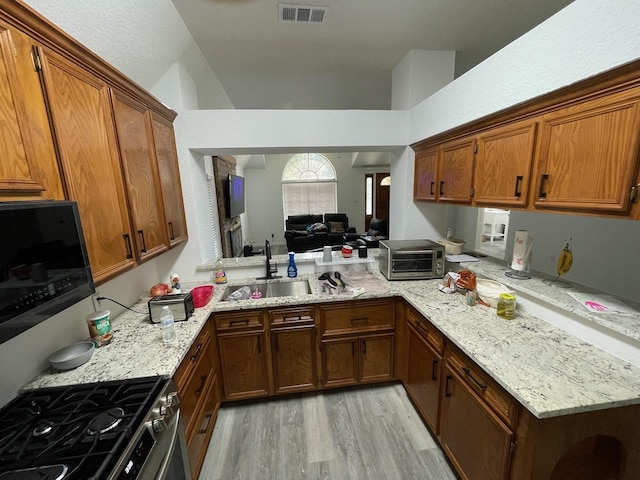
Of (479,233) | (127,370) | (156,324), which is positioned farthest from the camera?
(479,233)

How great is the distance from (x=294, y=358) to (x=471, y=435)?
3.97ft

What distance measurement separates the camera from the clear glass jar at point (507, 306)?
1531 mm

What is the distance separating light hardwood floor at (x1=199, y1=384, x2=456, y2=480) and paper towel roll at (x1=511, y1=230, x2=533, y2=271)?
1.33 meters

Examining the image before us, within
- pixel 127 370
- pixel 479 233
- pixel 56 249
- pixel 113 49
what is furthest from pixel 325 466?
pixel 479 233

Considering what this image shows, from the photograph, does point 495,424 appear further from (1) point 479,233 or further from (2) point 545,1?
(1) point 479,233

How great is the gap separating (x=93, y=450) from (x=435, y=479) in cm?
174

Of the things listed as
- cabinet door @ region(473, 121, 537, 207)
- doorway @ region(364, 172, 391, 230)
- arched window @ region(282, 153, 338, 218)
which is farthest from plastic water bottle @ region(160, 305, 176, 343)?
doorway @ region(364, 172, 391, 230)

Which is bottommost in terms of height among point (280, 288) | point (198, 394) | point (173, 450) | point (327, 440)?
point (327, 440)

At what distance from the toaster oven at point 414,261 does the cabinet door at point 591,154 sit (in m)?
0.92

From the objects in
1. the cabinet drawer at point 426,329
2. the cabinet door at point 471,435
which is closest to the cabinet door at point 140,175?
the cabinet drawer at point 426,329

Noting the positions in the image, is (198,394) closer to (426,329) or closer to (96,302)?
(96,302)

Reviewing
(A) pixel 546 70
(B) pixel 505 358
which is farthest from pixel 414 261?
(A) pixel 546 70

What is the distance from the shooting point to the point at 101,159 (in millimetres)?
1273

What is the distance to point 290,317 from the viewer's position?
6.49 feet
